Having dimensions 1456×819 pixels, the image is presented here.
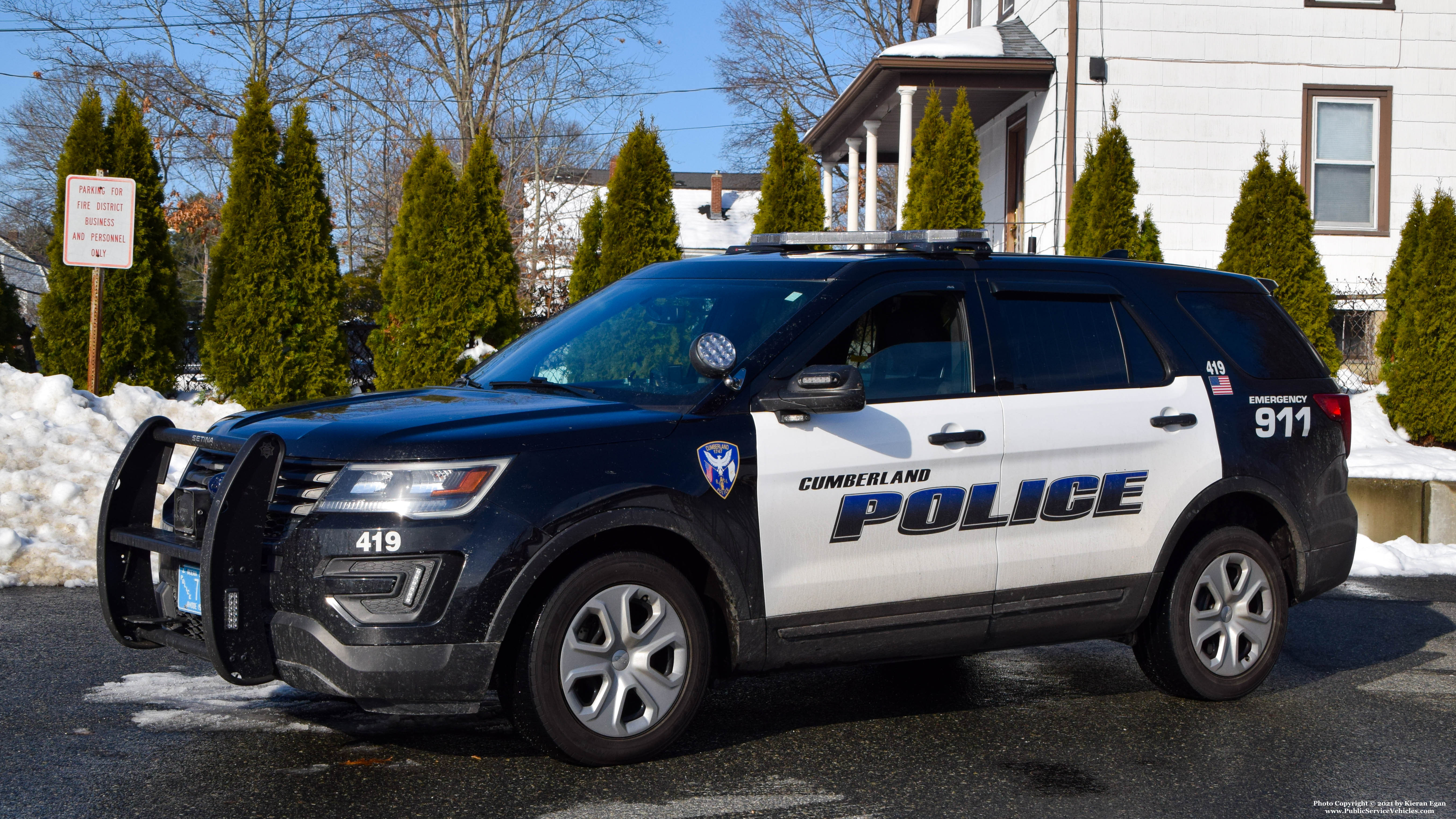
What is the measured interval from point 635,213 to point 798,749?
35.9ft

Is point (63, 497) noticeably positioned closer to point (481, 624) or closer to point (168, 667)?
point (168, 667)

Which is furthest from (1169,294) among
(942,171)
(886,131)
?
(886,131)

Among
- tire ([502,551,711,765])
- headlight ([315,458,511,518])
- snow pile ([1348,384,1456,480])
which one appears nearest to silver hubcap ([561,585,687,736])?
tire ([502,551,711,765])

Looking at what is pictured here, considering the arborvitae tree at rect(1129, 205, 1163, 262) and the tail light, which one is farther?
the arborvitae tree at rect(1129, 205, 1163, 262)

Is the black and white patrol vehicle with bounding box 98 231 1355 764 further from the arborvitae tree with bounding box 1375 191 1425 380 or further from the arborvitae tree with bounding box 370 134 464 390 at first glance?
the arborvitae tree with bounding box 370 134 464 390

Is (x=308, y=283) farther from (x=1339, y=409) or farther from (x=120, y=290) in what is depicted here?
(x=1339, y=409)

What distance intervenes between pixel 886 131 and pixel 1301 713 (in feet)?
62.3

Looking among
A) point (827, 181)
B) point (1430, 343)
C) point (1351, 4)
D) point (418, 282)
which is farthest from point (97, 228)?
point (1351, 4)

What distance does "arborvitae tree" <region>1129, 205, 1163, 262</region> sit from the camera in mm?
15945

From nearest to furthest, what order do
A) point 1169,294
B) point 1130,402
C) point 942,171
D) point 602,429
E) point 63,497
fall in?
point 602,429
point 1130,402
point 1169,294
point 63,497
point 942,171

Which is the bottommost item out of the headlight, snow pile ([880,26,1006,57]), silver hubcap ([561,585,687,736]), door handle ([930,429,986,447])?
silver hubcap ([561,585,687,736])

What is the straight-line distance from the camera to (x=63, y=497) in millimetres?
9180

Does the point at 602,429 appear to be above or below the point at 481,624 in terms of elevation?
above

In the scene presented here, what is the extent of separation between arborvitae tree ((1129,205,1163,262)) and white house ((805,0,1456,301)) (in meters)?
1.41
